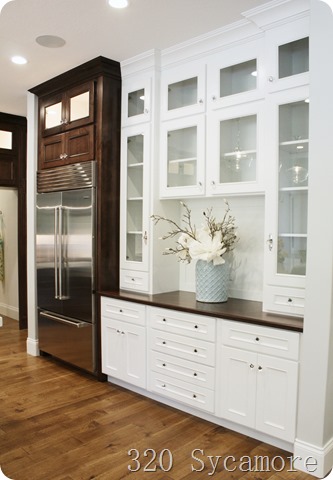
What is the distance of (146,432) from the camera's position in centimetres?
285

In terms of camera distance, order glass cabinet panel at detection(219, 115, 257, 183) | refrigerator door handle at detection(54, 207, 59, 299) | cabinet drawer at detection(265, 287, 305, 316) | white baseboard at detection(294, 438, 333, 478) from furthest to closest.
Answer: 1. refrigerator door handle at detection(54, 207, 59, 299)
2. glass cabinet panel at detection(219, 115, 257, 183)
3. cabinet drawer at detection(265, 287, 305, 316)
4. white baseboard at detection(294, 438, 333, 478)

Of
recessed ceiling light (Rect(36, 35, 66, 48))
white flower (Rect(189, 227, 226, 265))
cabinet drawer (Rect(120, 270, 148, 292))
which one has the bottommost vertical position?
cabinet drawer (Rect(120, 270, 148, 292))

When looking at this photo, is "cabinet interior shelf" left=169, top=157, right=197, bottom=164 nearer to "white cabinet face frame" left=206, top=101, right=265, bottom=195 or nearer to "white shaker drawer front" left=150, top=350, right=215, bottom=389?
"white cabinet face frame" left=206, top=101, right=265, bottom=195

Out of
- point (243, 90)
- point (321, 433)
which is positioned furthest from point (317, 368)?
point (243, 90)

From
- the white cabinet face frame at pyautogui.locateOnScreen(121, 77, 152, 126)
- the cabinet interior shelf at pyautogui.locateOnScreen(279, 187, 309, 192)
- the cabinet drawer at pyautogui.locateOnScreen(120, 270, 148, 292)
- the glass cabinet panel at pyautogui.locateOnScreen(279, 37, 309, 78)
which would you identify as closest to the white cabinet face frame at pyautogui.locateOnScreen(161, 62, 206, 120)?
the white cabinet face frame at pyautogui.locateOnScreen(121, 77, 152, 126)

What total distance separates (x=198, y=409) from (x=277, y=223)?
145 centimetres

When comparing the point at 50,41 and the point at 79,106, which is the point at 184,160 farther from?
the point at 50,41

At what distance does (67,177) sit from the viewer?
13.1 feet

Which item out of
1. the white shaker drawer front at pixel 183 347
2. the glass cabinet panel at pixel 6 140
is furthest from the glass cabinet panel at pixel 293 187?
the glass cabinet panel at pixel 6 140

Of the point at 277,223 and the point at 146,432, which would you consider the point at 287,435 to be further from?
the point at 277,223

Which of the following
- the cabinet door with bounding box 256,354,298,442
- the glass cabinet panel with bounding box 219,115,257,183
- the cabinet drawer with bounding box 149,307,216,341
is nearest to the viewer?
Answer: the cabinet door with bounding box 256,354,298,442

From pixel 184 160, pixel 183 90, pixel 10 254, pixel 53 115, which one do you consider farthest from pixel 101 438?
pixel 10 254

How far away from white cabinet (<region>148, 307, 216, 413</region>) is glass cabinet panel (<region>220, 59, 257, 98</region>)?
5.48ft

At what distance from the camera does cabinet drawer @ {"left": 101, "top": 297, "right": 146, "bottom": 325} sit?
11.1 ft
